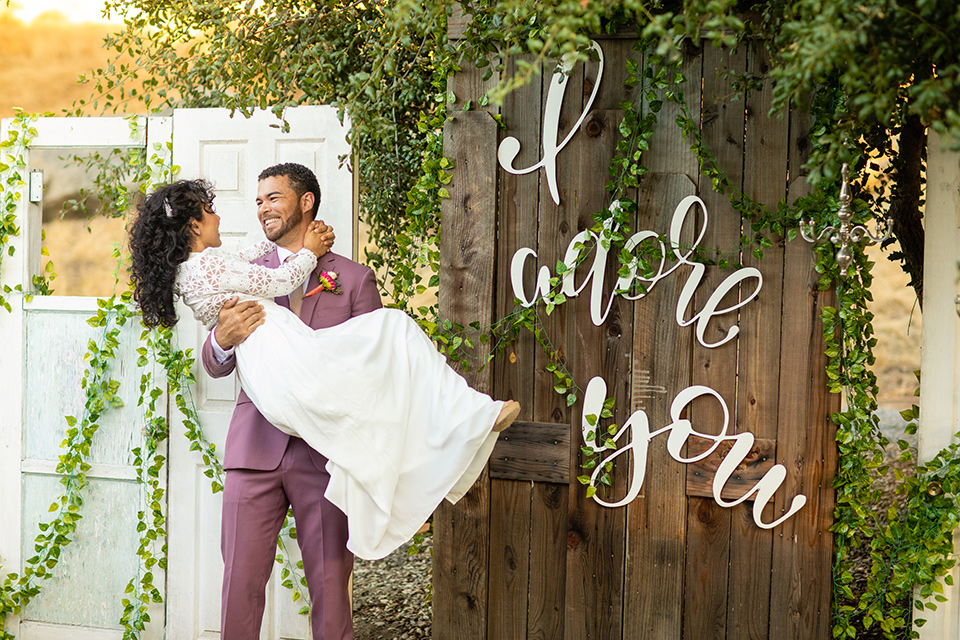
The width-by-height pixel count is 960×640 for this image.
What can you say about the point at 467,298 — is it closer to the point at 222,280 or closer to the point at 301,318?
the point at 301,318

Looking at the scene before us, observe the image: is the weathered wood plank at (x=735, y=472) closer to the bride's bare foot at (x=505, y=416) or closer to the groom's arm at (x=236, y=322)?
the bride's bare foot at (x=505, y=416)

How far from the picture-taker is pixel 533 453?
2525 millimetres

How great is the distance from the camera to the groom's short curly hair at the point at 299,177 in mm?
2377

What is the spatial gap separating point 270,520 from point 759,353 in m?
1.69

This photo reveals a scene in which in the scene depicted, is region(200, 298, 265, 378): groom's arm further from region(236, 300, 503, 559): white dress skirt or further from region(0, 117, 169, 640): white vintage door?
region(0, 117, 169, 640): white vintage door

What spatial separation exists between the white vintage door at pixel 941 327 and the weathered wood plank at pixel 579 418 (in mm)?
937

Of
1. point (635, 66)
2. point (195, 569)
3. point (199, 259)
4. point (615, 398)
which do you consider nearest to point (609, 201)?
point (635, 66)

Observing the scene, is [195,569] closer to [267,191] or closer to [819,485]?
[267,191]

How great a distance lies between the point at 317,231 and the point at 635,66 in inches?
47.0

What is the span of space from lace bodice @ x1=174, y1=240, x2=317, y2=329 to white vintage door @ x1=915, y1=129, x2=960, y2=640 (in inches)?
78.6

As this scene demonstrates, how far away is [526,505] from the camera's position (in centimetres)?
255

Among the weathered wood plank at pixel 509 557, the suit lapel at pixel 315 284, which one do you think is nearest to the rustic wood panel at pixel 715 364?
the weathered wood plank at pixel 509 557

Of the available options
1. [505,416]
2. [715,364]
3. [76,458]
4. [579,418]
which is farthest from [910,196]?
[76,458]

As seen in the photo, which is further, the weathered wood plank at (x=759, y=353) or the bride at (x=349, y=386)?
the weathered wood plank at (x=759, y=353)
